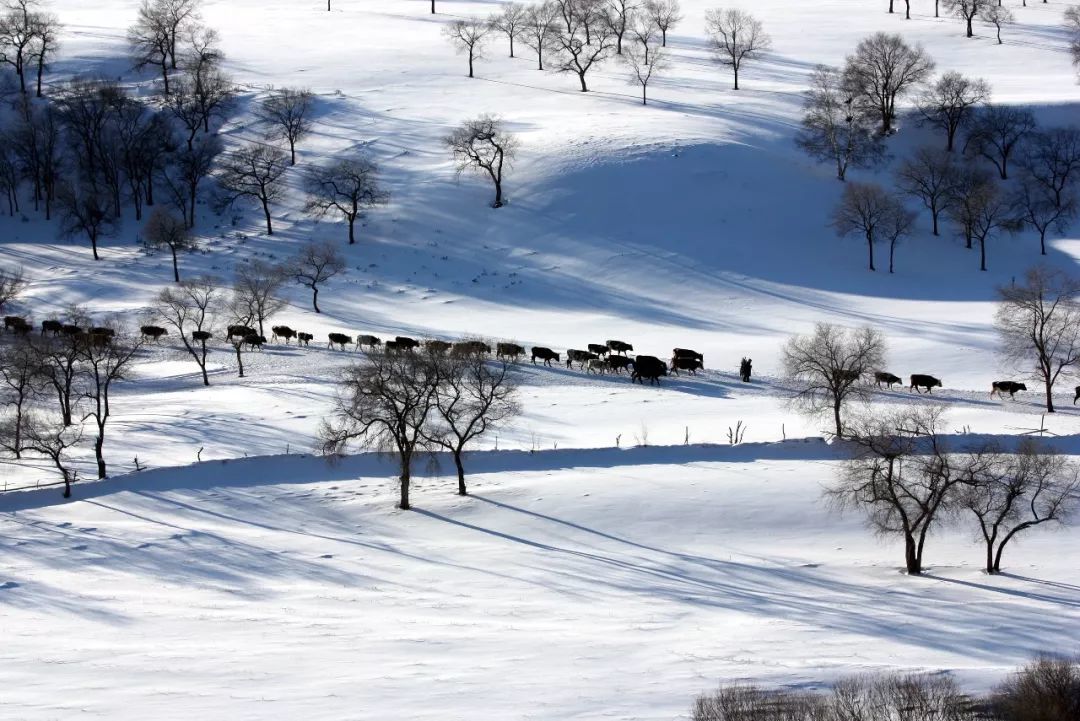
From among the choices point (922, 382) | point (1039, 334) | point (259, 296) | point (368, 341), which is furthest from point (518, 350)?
point (1039, 334)

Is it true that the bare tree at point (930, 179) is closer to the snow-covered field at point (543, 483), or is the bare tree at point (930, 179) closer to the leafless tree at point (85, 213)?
the snow-covered field at point (543, 483)

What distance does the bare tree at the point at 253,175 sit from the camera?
7975 cm

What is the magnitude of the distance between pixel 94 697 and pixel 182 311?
42.3m

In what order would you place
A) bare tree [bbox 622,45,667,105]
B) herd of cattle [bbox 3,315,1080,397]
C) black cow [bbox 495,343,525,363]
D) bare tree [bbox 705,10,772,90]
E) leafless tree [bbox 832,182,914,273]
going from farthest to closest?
bare tree [bbox 705,10,772,90] < bare tree [bbox 622,45,667,105] < leafless tree [bbox 832,182,914,273] < black cow [bbox 495,343,525,363] < herd of cattle [bbox 3,315,1080,397]

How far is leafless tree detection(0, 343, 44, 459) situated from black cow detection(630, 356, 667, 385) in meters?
24.8

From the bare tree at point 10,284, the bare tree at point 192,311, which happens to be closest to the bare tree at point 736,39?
the bare tree at point 192,311

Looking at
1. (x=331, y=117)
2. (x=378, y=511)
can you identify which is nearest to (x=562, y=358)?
(x=378, y=511)

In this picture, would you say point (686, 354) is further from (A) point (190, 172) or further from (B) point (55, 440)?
(A) point (190, 172)

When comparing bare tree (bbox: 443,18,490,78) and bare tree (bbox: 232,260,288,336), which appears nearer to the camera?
bare tree (bbox: 232,260,288,336)

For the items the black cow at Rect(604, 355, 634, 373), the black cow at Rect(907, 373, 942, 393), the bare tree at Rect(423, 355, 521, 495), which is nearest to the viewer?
the bare tree at Rect(423, 355, 521, 495)

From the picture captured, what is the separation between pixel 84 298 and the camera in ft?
223

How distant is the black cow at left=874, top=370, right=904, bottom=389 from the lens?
4594 centimetres

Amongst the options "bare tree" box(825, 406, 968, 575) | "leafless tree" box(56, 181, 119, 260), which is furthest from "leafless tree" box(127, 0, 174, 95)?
"bare tree" box(825, 406, 968, 575)

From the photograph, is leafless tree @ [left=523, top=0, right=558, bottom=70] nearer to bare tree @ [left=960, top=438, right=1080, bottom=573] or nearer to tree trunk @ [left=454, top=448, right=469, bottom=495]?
tree trunk @ [left=454, top=448, right=469, bottom=495]
